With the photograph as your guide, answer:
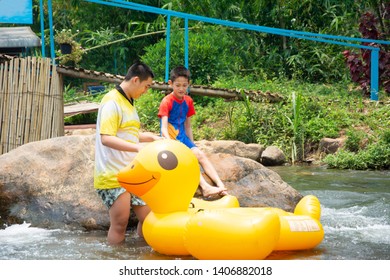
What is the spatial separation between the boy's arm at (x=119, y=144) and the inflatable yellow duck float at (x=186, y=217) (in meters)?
0.09

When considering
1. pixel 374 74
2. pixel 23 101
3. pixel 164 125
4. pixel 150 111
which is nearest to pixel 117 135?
pixel 164 125

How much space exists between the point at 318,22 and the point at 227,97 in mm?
4684

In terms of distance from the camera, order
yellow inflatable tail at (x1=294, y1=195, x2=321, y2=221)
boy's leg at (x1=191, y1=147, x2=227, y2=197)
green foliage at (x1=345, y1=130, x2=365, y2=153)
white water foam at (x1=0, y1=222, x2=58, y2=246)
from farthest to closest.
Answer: green foliage at (x1=345, y1=130, x2=365, y2=153)
boy's leg at (x1=191, y1=147, x2=227, y2=197)
white water foam at (x1=0, y1=222, x2=58, y2=246)
yellow inflatable tail at (x1=294, y1=195, x2=321, y2=221)

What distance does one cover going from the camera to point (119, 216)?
491 centimetres

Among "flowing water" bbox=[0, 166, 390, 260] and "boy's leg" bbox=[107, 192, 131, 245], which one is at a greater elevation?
"boy's leg" bbox=[107, 192, 131, 245]

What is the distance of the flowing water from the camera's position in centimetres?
481

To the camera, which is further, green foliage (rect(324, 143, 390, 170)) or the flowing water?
green foliage (rect(324, 143, 390, 170))

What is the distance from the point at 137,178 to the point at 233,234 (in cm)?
78

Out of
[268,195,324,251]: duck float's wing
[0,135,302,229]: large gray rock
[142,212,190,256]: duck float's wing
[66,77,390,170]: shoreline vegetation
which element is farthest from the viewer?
[66,77,390,170]: shoreline vegetation

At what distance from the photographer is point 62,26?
870 inches

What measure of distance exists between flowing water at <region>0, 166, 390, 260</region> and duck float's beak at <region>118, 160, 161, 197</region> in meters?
0.49

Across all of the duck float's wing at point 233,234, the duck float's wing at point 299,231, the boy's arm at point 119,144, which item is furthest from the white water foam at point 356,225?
the boy's arm at point 119,144

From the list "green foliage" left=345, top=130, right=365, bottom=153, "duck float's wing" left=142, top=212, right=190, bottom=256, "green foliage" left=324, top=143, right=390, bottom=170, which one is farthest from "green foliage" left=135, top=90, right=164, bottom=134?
"duck float's wing" left=142, top=212, right=190, bottom=256

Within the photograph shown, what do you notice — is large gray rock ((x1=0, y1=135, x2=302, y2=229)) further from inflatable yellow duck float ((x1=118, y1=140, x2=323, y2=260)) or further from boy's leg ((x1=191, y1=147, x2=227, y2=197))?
inflatable yellow duck float ((x1=118, y1=140, x2=323, y2=260))
